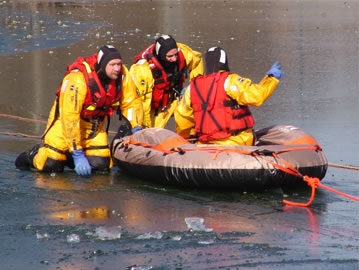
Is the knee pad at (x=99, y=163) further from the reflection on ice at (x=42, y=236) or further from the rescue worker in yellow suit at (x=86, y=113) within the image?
the reflection on ice at (x=42, y=236)

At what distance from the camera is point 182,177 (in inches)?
263

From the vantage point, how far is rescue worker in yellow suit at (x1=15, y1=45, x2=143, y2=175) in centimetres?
714

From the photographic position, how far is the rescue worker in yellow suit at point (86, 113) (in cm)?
714

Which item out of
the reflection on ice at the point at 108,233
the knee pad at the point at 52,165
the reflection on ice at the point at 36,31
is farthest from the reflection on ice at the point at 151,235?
the reflection on ice at the point at 36,31

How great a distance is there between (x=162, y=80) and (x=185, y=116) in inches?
39.0

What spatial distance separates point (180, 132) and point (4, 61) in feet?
27.3

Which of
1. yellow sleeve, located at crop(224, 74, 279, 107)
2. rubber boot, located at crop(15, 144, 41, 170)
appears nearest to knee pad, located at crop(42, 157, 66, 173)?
rubber boot, located at crop(15, 144, 41, 170)

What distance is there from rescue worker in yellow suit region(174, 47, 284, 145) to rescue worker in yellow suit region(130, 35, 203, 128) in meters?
0.99

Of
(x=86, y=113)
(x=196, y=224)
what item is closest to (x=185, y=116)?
(x=86, y=113)

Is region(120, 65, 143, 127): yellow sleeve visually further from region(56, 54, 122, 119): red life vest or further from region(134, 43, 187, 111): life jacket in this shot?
region(134, 43, 187, 111): life jacket

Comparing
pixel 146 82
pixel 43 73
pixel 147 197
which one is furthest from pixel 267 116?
pixel 43 73

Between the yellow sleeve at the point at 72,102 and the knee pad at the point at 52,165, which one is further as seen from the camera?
the knee pad at the point at 52,165

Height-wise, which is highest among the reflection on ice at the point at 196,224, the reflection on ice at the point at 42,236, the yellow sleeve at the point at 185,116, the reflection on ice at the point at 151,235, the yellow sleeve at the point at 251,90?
the yellow sleeve at the point at 251,90

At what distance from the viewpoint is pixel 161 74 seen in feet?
27.0
